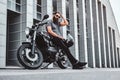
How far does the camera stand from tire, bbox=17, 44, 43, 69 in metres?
6.82

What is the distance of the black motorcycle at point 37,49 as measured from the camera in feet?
22.8

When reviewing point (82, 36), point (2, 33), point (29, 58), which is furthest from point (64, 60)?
point (82, 36)

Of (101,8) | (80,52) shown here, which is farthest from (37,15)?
(101,8)

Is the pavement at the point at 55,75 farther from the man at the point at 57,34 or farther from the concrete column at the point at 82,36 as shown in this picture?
the concrete column at the point at 82,36

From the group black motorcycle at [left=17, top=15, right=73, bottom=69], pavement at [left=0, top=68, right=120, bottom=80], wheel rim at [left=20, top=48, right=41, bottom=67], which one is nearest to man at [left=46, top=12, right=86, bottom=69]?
black motorcycle at [left=17, top=15, right=73, bottom=69]

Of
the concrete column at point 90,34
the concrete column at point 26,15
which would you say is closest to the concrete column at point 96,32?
the concrete column at point 90,34

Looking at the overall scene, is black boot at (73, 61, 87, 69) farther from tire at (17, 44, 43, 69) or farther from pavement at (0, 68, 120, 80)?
pavement at (0, 68, 120, 80)

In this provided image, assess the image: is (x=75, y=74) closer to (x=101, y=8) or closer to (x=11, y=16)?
(x=11, y=16)

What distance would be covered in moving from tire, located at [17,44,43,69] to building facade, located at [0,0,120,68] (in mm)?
9878

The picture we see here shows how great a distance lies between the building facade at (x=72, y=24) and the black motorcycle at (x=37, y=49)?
955 cm

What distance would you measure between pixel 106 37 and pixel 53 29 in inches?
1287

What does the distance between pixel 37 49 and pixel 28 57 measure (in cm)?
45

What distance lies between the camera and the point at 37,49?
732cm

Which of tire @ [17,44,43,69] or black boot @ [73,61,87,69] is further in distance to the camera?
black boot @ [73,61,87,69]
